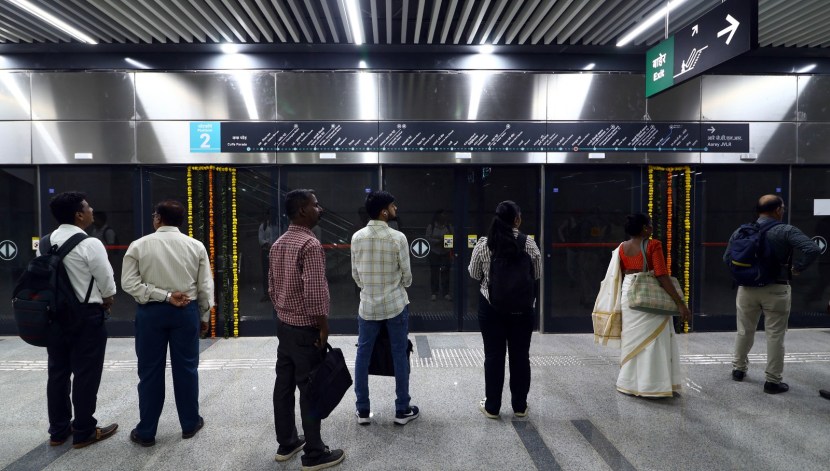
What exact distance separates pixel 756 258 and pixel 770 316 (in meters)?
0.55

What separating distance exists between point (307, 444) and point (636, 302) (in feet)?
9.07

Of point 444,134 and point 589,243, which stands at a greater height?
point 444,134

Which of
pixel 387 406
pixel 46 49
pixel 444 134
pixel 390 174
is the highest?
pixel 46 49

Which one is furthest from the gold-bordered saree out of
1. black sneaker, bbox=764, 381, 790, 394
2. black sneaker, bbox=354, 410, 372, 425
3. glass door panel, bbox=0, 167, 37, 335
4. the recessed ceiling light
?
glass door panel, bbox=0, 167, 37, 335

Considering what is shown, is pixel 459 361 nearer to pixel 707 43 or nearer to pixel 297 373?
pixel 297 373

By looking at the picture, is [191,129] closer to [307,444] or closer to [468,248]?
[468,248]

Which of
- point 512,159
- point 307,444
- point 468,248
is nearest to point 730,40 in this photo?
point 512,159

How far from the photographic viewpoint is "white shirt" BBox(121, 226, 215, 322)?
2850mm

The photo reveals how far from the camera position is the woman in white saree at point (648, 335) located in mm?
3619

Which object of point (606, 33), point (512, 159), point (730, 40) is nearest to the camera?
point (730, 40)

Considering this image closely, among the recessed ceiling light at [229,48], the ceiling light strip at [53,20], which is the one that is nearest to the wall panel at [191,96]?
the recessed ceiling light at [229,48]

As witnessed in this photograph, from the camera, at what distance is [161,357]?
2965 mm

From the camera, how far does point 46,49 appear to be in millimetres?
5551

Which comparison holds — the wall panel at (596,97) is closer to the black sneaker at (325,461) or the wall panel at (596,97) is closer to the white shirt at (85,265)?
the black sneaker at (325,461)
